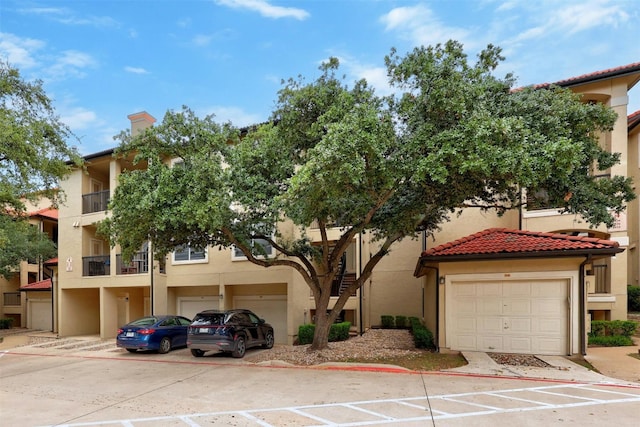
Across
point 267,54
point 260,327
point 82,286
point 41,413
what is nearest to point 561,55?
point 267,54

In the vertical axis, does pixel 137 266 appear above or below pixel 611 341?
above

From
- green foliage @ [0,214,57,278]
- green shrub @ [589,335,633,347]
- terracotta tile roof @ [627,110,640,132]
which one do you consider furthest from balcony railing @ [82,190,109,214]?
terracotta tile roof @ [627,110,640,132]

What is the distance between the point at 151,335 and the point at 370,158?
10146mm

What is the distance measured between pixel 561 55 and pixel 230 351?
13.8 m

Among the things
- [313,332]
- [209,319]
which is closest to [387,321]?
[313,332]

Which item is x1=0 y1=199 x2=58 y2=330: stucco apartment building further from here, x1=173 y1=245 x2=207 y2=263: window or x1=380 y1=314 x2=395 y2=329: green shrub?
x1=380 y1=314 x2=395 y2=329: green shrub

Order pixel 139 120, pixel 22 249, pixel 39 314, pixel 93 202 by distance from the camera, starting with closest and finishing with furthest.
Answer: pixel 93 202 → pixel 139 120 → pixel 22 249 → pixel 39 314

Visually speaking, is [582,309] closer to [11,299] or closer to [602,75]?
[602,75]

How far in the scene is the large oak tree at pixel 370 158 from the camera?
8.20 m

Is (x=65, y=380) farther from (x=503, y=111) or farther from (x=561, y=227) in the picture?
(x=561, y=227)

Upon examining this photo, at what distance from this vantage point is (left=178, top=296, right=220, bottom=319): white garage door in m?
19.0

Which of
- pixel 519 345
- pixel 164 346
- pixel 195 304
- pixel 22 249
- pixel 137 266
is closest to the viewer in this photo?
pixel 519 345

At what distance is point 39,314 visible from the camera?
81.6ft

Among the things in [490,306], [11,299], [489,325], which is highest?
[490,306]
